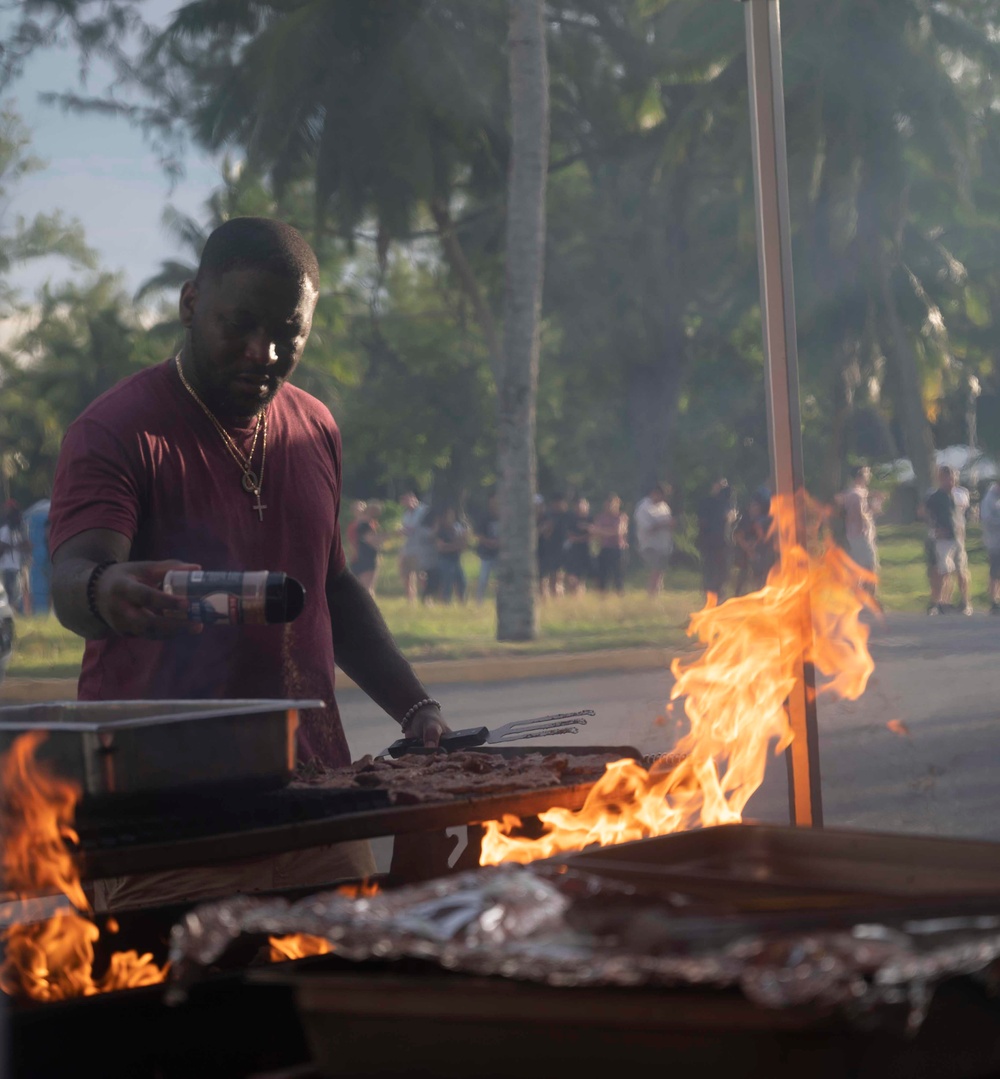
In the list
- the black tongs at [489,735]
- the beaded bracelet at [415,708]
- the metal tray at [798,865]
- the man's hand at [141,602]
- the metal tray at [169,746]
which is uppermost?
the man's hand at [141,602]

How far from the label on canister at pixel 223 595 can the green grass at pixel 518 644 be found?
462 inches

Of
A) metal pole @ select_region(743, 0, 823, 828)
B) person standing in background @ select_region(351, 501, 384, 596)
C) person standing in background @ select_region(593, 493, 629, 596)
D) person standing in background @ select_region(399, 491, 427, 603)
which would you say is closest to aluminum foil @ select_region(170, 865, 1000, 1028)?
metal pole @ select_region(743, 0, 823, 828)

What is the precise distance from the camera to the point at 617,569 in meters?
17.6

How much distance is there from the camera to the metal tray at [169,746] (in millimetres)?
1617

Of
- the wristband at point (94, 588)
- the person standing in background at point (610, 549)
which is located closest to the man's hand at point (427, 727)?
the wristband at point (94, 588)

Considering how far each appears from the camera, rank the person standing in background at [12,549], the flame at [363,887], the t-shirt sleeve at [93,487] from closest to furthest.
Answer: the t-shirt sleeve at [93,487]
the flame at [363,887]
the person standing in background at [12,549]

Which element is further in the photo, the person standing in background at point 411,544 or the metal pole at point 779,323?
the person standing in background at point 411,544

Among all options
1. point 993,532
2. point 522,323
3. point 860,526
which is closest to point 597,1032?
point 522,323

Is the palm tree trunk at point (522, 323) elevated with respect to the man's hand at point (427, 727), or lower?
elevated

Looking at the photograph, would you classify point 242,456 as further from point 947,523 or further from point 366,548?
point 366,548

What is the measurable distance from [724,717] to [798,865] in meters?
1.30

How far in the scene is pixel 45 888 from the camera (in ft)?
5.97

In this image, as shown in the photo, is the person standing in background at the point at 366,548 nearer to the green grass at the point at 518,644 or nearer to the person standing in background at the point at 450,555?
the green grass at the point at 518,644

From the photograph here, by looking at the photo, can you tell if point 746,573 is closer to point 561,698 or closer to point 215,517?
point 561,698
